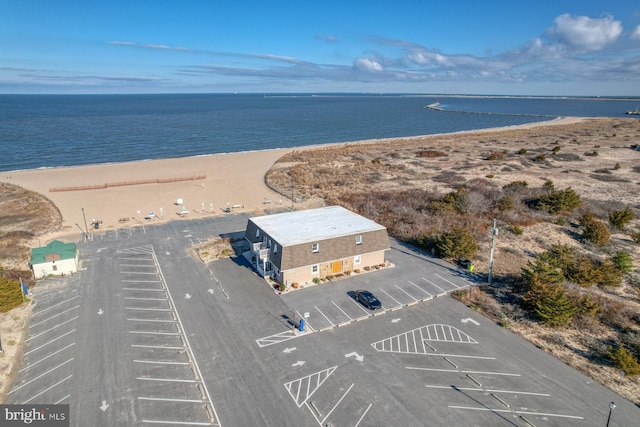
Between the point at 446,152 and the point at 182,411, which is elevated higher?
the point at 446,152

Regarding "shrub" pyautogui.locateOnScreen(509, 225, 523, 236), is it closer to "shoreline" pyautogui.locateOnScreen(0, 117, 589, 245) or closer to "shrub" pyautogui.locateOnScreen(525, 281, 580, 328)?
"shrub" pyautogui.locateOnScreen(525, 281, 580, 328)

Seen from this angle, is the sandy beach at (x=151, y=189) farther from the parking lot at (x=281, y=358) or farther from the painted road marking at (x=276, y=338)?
the painted road marking at (x=276, y=338)

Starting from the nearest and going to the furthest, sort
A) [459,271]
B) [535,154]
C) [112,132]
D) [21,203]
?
[459,271], [21,203], [535,154], [112,132]

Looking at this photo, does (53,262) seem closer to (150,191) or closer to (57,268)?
(57,268)

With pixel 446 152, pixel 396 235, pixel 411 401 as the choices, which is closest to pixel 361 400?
pixel 411 401

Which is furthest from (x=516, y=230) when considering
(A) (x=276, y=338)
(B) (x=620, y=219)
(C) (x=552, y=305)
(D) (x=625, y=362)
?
(A) (x=276, y=338)

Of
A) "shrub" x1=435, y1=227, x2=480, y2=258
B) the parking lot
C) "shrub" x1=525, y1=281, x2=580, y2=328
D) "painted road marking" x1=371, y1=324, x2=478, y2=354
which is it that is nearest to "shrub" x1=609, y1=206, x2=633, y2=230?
"shrub" x1=435, y1=227, x2=480, y2=258

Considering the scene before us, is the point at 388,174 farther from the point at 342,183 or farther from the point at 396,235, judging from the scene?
the point at 396,235

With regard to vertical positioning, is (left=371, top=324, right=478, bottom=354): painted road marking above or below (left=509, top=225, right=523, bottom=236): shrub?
below
